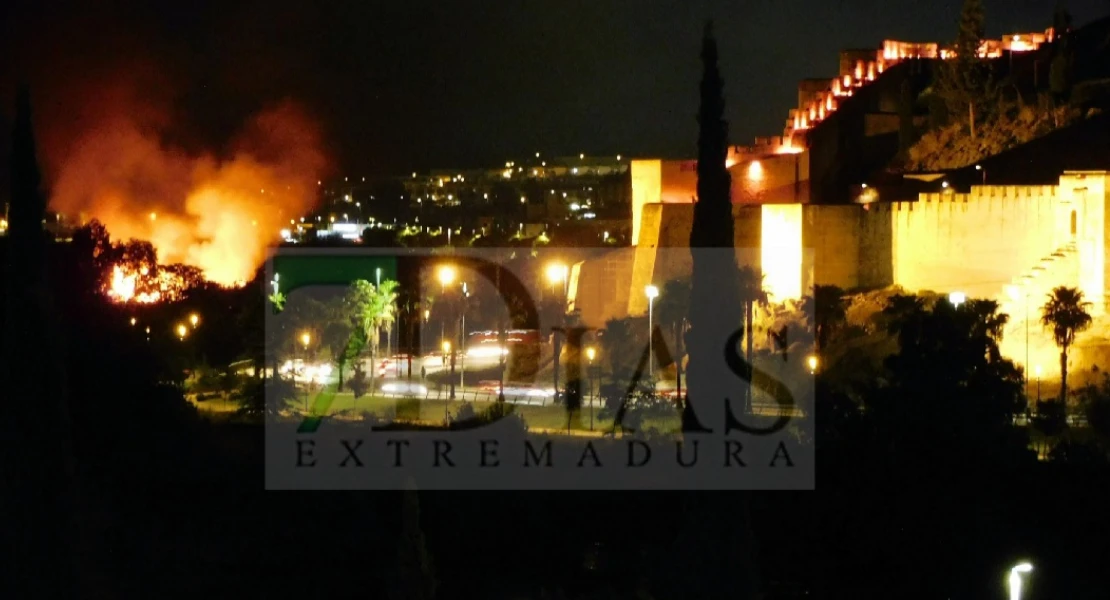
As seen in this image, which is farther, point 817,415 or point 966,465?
point 817,415

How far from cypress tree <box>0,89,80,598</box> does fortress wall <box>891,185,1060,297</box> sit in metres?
16.0

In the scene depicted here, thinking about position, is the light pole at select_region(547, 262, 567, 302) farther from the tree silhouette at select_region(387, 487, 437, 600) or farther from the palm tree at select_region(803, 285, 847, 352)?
the tree silhouette at select_region(387, 487, 437, 600)

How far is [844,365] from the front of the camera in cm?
1908

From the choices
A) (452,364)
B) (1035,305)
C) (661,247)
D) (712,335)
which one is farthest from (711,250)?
(661,247)

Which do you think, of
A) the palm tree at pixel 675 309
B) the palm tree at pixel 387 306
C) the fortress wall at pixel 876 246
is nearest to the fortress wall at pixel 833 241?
the fortress wall at pixel 876 246

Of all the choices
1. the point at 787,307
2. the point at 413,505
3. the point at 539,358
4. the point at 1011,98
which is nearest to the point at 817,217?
the point at 787,307

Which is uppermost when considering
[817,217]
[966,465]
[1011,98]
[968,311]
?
[1011,98]

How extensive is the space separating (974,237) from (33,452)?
54.3ft

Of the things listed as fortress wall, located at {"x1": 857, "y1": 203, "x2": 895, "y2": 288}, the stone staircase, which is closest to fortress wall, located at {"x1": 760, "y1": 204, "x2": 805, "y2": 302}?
fortress wall, located at {"x1": 857, "y1": 203, "x2": 895, "y2": 288}

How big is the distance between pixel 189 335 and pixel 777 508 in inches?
658

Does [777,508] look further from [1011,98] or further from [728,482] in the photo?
[1011,98]

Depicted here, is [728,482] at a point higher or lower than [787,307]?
lower

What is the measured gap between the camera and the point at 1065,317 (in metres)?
19.4

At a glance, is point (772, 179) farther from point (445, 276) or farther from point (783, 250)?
point (783, 250)
